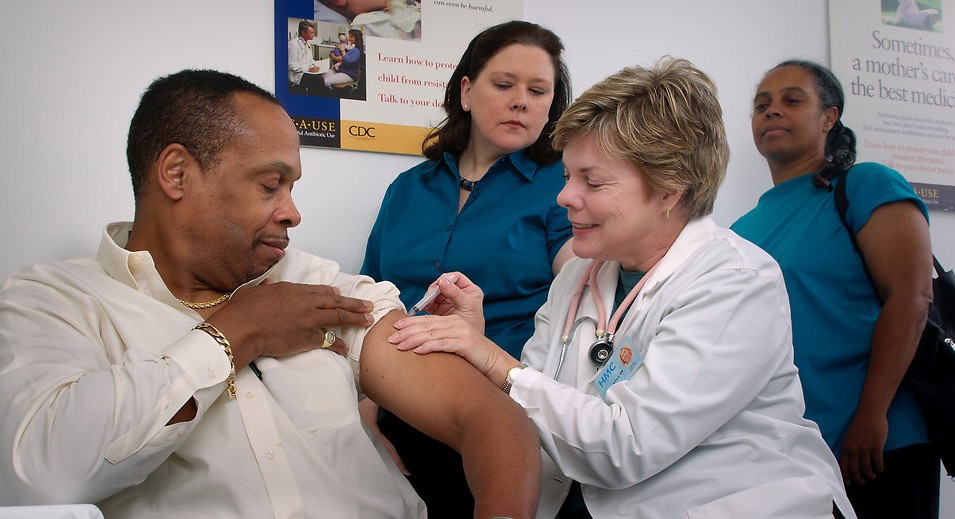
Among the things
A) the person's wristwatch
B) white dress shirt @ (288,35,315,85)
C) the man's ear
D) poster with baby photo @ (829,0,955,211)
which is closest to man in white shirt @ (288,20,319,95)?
white dress shirt @ (288,35,315,85)

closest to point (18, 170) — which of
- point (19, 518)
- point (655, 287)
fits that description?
point (19, 518)

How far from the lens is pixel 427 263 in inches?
81.7

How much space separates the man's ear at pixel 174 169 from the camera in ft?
4.82

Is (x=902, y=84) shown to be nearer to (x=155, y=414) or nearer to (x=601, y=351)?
(x=601, y=351)

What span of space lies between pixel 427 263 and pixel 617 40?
105 centimetres

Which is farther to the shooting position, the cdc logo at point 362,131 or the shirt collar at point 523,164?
the cdc logo at point 362,131

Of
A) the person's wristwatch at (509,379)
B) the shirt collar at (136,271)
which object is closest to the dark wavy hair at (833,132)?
the person's wristwatch at (509,379)

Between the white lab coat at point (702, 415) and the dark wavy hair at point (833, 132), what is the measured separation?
879 mm

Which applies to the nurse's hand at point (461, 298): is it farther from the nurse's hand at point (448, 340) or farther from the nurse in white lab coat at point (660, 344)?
the nurse's hand at point (448, 340)

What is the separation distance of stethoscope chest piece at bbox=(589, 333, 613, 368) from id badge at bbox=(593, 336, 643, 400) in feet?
0.04

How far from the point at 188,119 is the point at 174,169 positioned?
9cm

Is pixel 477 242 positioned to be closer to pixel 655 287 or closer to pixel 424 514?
pixel 655 287

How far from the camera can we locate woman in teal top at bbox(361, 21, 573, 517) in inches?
79.0

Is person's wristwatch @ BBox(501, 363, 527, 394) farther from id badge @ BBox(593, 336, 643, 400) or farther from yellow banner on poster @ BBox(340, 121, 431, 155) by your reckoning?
yellow banner on poster @ BBox(340, 121, 431, 155)
